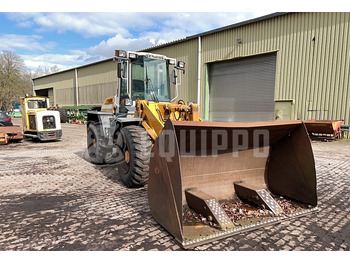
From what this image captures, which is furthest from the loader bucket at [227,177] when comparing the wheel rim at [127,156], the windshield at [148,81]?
the windshield at [148,81]

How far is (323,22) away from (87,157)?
436 inches

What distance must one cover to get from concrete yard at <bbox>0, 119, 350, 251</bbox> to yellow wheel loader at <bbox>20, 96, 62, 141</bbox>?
18.7 ft

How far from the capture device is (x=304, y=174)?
3447mm

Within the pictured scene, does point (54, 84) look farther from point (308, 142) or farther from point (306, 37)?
point (308, 142)

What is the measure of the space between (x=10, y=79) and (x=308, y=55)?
37470 millimetres

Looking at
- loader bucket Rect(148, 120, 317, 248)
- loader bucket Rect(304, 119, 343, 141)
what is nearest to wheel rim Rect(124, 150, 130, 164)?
loader bucket Rect(148, 120, 317, 248)

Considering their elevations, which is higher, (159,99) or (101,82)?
(101,82)

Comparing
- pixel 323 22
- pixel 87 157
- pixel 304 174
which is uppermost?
pixel 323 22

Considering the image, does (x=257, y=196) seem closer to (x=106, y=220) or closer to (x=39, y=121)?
(x=106, y=220)

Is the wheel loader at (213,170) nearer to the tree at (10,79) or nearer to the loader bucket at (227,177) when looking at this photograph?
the loader bucket at (227,177)

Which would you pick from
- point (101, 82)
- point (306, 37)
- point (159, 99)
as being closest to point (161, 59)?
point (159, 99)

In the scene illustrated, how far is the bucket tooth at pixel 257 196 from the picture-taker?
3.17 meters

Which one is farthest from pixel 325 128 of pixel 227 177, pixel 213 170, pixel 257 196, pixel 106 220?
pixel 106 220

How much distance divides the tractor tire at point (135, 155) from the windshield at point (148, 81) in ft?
4.10
